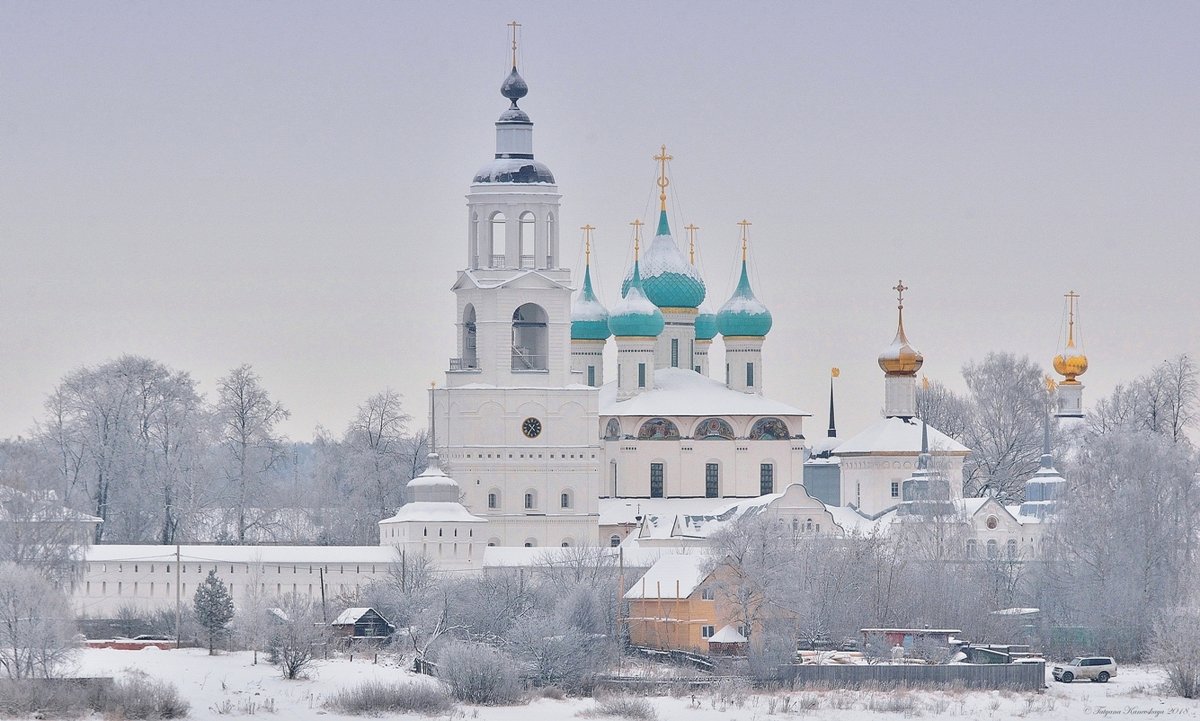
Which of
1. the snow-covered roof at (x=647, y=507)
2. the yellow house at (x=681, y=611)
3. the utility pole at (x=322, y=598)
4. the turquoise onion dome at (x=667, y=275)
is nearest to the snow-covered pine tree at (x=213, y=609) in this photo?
the utility pole at (x=322, y=598)

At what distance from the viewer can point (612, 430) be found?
69688 mm

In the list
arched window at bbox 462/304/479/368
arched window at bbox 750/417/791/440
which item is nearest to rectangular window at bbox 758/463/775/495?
arched window at bbox 750/417/791/440

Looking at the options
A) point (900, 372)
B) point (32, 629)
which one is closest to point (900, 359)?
point (900, 372)

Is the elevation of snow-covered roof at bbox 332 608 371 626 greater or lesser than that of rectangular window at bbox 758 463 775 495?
lesser

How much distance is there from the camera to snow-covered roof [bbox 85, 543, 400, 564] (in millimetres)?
61812

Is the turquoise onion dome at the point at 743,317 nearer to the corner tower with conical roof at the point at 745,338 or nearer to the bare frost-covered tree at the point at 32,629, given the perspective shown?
the corner tower with conical roof at the point at 745,338

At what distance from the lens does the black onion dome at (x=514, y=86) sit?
67.1m

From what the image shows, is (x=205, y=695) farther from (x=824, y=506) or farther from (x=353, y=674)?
(x=824, y=506)

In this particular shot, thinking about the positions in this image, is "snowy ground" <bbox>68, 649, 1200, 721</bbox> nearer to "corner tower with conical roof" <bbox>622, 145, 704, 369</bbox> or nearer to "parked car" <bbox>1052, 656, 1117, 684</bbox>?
"parked car" <bbox>1052, 656, 1117, 684</bbox>

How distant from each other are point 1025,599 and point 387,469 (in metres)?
15.1

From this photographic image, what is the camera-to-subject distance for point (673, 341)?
72500mm

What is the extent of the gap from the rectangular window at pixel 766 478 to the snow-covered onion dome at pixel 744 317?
10.7 feet

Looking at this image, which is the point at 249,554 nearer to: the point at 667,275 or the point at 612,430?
the point at 612,430

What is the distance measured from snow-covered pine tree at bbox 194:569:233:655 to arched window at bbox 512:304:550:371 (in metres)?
11.0
